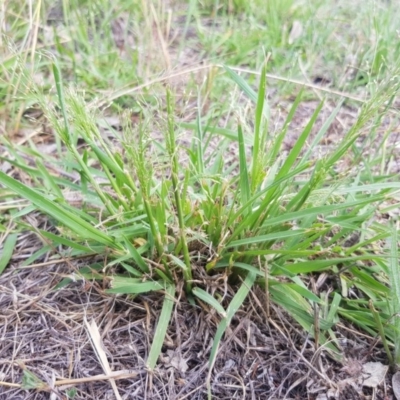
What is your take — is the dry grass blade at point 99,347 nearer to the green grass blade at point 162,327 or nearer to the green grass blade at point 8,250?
the green grass blade at point 162,327

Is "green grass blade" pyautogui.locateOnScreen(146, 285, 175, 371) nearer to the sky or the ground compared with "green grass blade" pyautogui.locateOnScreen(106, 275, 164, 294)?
nearer to the ground

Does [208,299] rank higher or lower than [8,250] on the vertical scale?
higher

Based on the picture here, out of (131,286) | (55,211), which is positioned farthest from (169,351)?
(55,211)

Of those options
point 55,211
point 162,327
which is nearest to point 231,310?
point 162,327

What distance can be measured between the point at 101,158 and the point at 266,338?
599mm

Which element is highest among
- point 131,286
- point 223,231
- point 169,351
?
point 223,231

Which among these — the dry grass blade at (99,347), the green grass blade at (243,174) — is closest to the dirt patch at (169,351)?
the dry grass blade at (99,347)

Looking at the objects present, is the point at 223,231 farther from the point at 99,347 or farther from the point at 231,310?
the point at 99,347

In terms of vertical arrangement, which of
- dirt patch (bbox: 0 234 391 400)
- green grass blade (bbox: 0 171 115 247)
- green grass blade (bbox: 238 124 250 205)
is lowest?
dirt patch (bbox: 0 234 391 400)

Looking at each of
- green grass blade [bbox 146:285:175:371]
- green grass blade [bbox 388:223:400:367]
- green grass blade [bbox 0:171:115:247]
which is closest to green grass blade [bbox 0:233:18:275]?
green grass blade [bbox 0:171:115:247]

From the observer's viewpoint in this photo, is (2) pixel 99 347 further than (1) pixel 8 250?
No

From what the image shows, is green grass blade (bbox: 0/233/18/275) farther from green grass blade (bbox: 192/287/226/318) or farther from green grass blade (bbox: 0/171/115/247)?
green grass blade (bbox: 192/287/226/318)

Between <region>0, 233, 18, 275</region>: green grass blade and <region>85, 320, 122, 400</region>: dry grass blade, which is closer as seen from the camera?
<region>85, 320, 122, 400</region>: dry grass blade

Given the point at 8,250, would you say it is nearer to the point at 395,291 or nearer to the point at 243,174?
the point at 243,174
